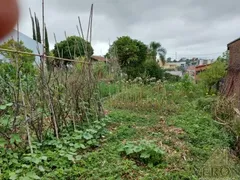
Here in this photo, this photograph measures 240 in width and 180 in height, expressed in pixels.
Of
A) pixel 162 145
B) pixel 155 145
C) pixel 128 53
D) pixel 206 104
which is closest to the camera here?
pixel 155 145

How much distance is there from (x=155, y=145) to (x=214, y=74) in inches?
392

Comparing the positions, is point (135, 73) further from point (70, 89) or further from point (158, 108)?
point (70, 89)

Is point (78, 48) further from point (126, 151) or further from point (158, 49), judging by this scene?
point (158, 49)

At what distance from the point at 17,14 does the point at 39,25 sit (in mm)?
3118

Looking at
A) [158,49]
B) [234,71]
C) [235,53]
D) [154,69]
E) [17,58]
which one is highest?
[158,49]

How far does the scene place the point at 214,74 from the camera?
1200 cm

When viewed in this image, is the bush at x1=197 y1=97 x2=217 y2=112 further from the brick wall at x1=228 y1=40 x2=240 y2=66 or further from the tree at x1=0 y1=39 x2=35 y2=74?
the tree at x1=0 y1=39 x2=35 y2=74

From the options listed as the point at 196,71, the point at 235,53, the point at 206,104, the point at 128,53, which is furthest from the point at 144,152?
the point at 196,71

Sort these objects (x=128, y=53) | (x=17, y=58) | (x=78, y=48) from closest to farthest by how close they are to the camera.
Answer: (x=17, y=58) < (x=78, y=48) < (x=128, y=53)

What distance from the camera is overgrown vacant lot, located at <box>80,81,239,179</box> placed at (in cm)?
254

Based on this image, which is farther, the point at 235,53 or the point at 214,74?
the point at 214,74

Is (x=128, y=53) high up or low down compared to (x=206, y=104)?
up

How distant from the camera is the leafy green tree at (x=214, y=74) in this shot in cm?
1191

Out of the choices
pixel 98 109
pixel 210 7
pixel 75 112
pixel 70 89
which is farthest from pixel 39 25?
pixel 210 7
